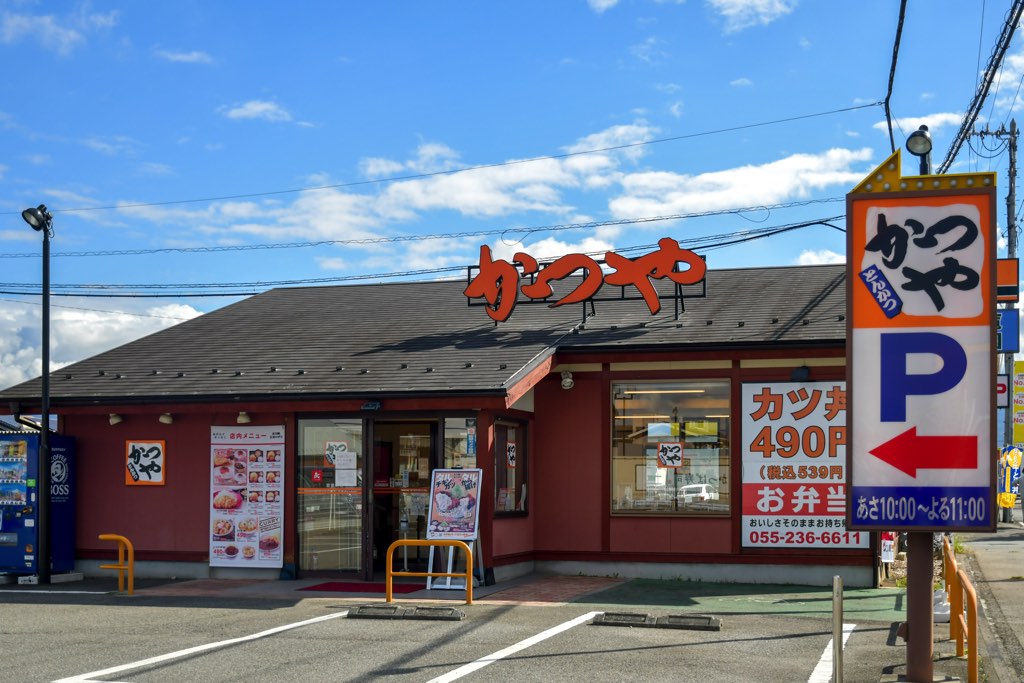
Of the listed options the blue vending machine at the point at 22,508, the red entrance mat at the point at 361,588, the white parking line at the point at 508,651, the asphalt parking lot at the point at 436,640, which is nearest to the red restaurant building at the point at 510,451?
the red entrance mat at the point at 361,588

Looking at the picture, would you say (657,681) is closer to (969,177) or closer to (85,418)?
(969,177)

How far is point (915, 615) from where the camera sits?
8039 millimetres

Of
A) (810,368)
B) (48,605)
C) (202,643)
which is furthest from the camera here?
(810,368)

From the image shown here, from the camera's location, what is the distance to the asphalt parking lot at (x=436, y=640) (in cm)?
948

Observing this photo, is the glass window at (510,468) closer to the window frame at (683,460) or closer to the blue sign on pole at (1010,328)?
the window frame at (683,460)

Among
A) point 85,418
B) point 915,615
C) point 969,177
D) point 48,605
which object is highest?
point 969,177

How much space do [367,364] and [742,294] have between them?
661cm

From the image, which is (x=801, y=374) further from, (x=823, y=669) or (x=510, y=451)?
(x=823, y=669)

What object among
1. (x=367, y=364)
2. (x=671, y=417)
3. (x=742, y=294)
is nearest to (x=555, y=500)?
(x=671, y=417)

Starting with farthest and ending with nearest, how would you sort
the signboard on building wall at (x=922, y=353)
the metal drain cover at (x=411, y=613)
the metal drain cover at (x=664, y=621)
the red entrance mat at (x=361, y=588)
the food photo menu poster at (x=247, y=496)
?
the food photo menu poster at (x=247, y=496)
the red entrance mat at (x=361, y=588)
the metal drain cover at (x=411, y=613)
the metal drain cover at (x=664, y=621)
the signboard on building wall at (x=922, y=353)

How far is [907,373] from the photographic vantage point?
8.00 metres

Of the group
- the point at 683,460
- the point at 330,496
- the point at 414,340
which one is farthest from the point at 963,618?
the point at 414,340

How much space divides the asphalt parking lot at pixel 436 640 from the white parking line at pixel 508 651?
18 mm

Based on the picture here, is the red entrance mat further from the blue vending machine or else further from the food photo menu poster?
the blue vending machine
